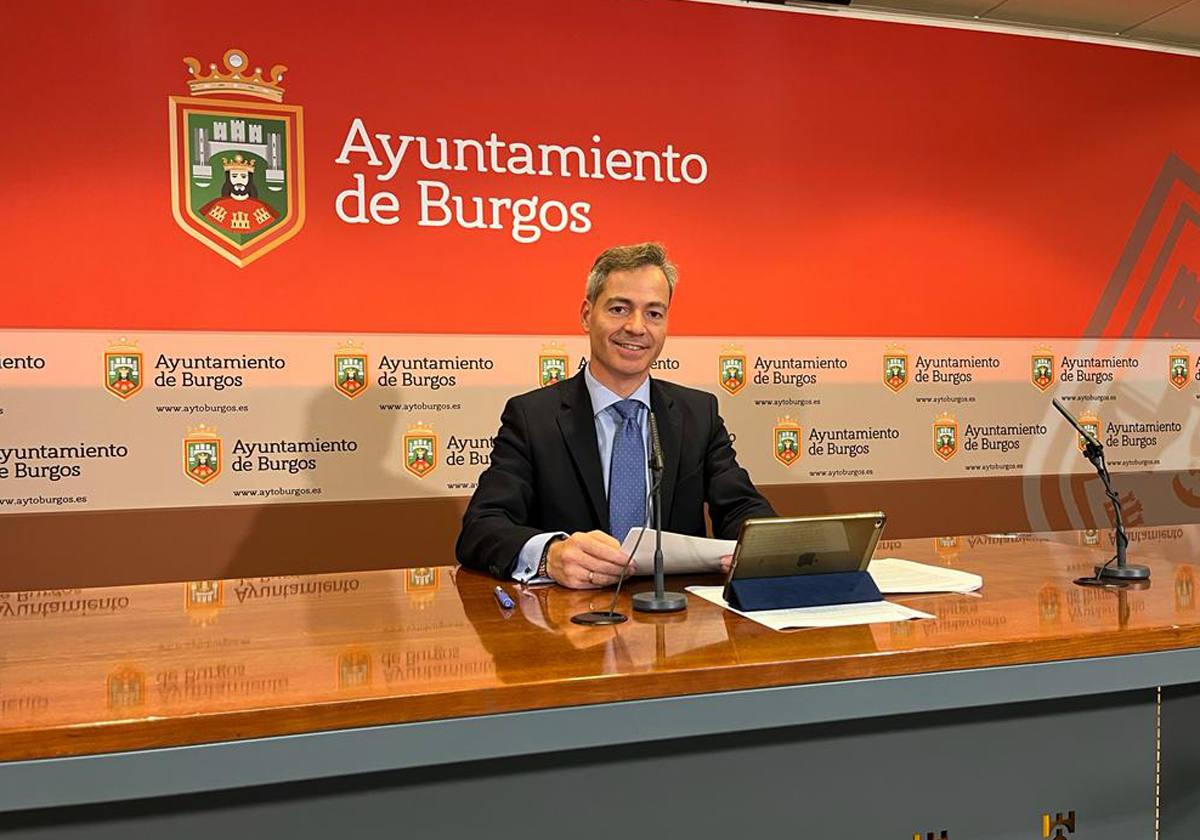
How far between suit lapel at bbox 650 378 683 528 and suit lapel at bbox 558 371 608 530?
17cm

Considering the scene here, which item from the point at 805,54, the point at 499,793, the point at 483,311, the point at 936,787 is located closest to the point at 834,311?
the point at 805,54

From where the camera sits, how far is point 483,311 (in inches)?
132

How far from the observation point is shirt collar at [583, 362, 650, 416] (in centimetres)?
238

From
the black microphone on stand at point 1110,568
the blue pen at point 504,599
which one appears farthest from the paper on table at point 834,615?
the black microphone on stand at point 1110,568

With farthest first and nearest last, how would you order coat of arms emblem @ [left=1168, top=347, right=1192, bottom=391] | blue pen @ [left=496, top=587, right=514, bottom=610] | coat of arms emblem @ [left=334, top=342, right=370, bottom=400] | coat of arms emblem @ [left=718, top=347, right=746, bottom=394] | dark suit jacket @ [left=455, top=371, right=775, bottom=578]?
coat of arms emblem @ [left=1168, top=347, right=1192, bottom=391] → coat of arms emblem @ [left=718, top=347, right=746, bottom=394] → coat of arms emblem @ [left=334, top=342, right=370, bottom=400] → dark suit jacket @ [left=455, top=371, right=775, bottom=578] → blue pen @ [left=496, top=587, right=514, bottom=610]

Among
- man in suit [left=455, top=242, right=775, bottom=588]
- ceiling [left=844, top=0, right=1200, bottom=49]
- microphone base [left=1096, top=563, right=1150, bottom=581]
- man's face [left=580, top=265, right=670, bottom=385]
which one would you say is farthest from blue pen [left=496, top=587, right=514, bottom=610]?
ceiling [left=844, top=0, right=1200, bottom=49]

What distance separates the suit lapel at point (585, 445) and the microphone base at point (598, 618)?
82cm

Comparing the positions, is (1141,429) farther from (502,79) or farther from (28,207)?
(28,207)

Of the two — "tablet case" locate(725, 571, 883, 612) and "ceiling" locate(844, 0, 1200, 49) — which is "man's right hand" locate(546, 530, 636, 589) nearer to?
"tablet case" locate(725, 571, 883, 612)

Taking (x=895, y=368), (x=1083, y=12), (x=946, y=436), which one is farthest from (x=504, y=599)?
(x=1083, y=12)

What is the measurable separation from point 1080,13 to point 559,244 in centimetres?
235

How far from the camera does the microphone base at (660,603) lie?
1.46 metres

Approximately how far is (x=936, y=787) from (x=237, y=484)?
2.48 metres

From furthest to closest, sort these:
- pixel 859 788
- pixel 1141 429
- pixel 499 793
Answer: pixel 1141 429 → pixel 859 788 → pixel 499 793
